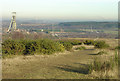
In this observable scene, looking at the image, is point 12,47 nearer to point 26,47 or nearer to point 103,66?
point 26,47

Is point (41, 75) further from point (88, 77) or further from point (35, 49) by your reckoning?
point (35, 49)

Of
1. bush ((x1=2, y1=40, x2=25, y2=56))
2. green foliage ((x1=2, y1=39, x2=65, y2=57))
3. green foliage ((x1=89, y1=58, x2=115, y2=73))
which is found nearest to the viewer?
green foliage ((x1=89, y1=58, x2=115, y2=73))

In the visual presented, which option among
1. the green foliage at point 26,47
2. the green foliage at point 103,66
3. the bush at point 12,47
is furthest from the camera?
the green foliage at point 26,47

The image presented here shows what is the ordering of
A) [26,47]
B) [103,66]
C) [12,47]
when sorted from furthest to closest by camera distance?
[26,47] → [12,47] → [103,66]

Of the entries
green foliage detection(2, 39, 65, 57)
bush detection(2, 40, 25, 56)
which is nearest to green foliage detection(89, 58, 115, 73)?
green foliage detection(2, 39, 65, 57)

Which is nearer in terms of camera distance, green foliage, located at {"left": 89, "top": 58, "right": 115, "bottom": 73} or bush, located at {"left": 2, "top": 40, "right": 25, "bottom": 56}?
green foliage, located at {"left": 89, "top": 58, "right": 115, "bottom": 73}

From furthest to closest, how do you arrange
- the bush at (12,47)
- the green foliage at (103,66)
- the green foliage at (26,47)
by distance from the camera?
the green foliage at (26,47)
the bush at (12,47)
the green foliage at (103,66)

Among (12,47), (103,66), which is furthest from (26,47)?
(103,66)

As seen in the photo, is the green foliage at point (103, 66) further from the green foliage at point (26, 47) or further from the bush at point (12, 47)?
the bush at point (12, 47)

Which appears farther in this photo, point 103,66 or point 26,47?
point 26,47

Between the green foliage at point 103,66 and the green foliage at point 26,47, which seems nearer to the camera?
the green foliage at point 103,66

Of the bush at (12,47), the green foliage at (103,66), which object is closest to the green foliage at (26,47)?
the bush at (12,47)

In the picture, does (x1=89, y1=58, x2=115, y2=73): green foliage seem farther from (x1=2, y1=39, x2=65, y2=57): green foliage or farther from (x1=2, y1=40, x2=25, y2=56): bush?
(x1=2, y1=40, x2=25, y2=56): bush

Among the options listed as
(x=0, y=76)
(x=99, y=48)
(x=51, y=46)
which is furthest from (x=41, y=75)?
(x=99, y=48)
